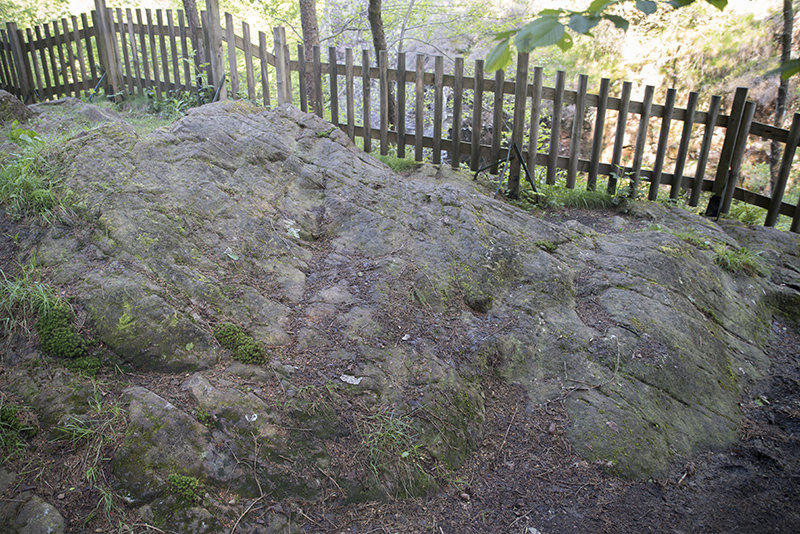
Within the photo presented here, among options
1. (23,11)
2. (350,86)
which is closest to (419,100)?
(350,86)

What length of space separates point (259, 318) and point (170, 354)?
0.65 metres

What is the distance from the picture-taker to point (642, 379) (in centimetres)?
384

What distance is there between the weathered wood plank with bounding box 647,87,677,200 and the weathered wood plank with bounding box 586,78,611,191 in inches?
31.2

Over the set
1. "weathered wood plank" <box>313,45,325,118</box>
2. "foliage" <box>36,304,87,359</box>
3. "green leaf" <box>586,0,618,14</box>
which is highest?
"green leaf" <box>586,0,618,14</box>

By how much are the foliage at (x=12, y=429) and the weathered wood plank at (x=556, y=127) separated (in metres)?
6.20

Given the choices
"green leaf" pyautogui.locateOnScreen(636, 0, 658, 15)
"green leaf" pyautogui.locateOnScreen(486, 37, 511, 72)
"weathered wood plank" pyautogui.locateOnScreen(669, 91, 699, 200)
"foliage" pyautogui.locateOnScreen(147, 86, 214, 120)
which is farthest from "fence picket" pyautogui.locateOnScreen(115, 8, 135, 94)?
"green leaf" pyautogui.locateOnScreen(636, 0, 658, 15)

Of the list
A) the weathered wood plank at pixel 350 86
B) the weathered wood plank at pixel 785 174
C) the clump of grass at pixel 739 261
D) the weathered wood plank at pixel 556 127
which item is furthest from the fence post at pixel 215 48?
the weathered wood plank at pixel 785 174

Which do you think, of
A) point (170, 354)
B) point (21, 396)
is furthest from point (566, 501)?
point (21, 396)

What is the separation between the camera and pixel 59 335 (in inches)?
114

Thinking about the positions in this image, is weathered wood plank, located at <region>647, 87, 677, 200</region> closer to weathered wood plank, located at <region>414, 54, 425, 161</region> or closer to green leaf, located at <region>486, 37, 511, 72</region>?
weathered wood plank, located at <region>414, 54, 425, 161</region>

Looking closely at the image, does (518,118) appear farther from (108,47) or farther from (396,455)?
(108,47)

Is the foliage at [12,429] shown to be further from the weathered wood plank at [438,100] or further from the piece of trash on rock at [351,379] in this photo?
the weathered wood plank at [438,100]

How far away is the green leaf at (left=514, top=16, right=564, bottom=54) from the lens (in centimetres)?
158

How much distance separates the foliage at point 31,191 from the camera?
3.64 metres
